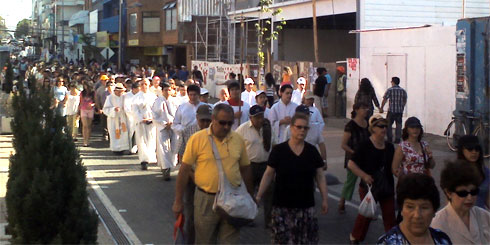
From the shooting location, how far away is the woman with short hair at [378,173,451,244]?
3943 millimetres

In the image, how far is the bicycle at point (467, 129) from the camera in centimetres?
1475

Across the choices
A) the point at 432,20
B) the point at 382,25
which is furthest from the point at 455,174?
the point at 432,20

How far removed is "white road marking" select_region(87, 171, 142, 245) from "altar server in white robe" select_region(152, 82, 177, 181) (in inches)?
47.3

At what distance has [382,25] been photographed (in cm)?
2547

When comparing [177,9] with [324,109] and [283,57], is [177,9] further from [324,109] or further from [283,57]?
[324,109]

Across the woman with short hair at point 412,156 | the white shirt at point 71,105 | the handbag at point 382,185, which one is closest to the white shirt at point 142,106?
the white shirt at point 71,105

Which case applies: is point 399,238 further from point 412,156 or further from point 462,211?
point 412,156

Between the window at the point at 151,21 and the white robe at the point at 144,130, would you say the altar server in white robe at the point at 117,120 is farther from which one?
the window at the point at 151,21

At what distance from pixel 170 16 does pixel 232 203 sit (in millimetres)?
43003

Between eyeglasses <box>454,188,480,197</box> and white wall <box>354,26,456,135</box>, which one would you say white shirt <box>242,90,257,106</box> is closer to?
white wall <box>354,26,456,135</box>

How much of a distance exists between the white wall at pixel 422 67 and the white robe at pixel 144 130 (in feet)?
25.5

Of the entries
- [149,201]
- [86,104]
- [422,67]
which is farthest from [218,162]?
[422,67]

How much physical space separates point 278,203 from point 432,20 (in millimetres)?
21474

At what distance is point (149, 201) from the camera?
11.2m
